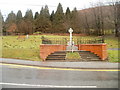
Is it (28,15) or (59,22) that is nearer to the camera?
(59,22)

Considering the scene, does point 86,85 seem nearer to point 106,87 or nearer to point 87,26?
point 106,87

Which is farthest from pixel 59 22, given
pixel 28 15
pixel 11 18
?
pixel 11 18

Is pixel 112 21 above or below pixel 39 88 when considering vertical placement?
above

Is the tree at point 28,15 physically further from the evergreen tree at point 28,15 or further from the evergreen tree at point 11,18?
the evergreen tree at point 11,18

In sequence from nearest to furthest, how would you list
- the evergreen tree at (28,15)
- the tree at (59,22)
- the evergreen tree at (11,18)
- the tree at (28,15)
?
the tree at (59,22) → the evergreen tree at (11,18) → the tree at (28,15) → the evergreen tree at (28,15)

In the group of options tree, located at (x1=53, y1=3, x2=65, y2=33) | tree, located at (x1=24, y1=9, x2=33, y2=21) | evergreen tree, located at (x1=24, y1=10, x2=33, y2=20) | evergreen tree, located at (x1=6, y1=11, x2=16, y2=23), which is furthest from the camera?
evergreen tree, located at (x1=24, y1=10, x2=33, y2=20)

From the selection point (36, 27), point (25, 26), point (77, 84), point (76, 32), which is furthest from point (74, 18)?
point (77, 84)

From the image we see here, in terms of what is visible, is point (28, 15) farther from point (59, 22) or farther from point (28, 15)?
point (59, 22)

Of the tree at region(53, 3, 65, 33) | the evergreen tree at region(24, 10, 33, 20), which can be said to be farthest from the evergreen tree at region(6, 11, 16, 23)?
the tree at region(53, 3, 65, 33)

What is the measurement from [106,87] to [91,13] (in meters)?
37.2

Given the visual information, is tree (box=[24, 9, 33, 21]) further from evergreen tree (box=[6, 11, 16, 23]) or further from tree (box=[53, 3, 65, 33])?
tree (box=[53, 3, 65, 33])

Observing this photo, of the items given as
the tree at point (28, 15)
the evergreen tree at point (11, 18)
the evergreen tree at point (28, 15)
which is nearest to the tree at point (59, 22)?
the tree at point (28, 15)

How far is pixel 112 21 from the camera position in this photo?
3262 cm

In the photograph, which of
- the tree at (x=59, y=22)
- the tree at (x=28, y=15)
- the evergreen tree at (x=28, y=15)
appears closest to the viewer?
the tree at (x=59, y=22)
